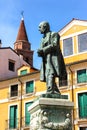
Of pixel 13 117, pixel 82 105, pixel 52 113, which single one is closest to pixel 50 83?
pixel 52 113

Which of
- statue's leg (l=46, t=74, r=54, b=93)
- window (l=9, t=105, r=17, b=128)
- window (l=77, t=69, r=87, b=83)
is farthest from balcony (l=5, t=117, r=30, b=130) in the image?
statue's leg (l=46, t=74, r=54, b=93)

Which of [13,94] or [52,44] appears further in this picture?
[13,94]

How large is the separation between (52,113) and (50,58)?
1.63 m

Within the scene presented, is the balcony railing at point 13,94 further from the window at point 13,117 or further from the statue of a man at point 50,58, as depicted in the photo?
the statue of a man at point 50,58

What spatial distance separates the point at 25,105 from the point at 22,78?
266 centimetres

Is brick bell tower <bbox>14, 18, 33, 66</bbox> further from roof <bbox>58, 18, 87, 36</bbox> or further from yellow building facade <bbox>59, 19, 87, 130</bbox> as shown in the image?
yellow building facade <bbox>59, 19, 87, 130</bbox>

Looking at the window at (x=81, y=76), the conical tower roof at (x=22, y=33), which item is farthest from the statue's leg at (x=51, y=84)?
the conical tower roof at (x=22, y=33)

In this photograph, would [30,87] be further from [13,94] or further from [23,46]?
[23,46]

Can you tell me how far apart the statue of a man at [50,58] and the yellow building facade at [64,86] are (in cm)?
2252

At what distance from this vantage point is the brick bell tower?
62.1 m

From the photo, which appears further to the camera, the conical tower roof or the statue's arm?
the conical tower roof

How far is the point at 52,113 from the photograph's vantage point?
10672 mm

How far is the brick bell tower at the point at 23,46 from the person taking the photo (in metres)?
62.1

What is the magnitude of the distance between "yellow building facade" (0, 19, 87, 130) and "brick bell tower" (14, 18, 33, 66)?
2054 centimetres
